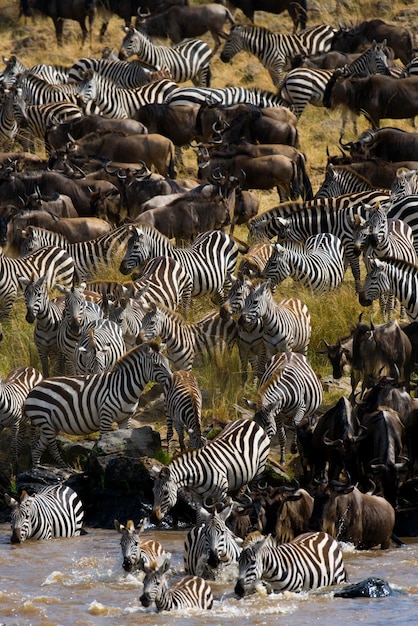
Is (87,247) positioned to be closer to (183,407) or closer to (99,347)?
(99,347)

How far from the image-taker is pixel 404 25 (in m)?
32.4

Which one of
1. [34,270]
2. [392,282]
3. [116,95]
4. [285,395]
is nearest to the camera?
[285,395]

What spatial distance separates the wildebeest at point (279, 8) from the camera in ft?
102

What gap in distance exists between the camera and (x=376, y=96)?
2533cm

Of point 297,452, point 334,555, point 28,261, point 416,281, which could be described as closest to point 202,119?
point 28,261

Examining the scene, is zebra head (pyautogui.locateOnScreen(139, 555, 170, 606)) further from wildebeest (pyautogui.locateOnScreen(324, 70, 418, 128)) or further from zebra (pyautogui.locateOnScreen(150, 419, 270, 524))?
wildebeest (pyautogui.locateOnScreen(324, 70, 418, 128))

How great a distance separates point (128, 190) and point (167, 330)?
19.9 feet

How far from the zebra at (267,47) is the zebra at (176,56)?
0.54 metres

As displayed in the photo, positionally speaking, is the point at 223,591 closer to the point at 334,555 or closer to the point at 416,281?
the point at 334,555

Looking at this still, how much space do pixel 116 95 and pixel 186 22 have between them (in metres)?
4.89

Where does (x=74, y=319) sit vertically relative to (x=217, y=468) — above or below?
above

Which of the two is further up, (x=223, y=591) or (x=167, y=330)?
(x=167, y=330)

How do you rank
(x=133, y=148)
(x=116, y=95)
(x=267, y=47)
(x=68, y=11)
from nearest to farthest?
(x=133, y=148)
(x=116, y=95)
(x=267, y=47)
(x=68, y=11)

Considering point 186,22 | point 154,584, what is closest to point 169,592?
point 154,584
